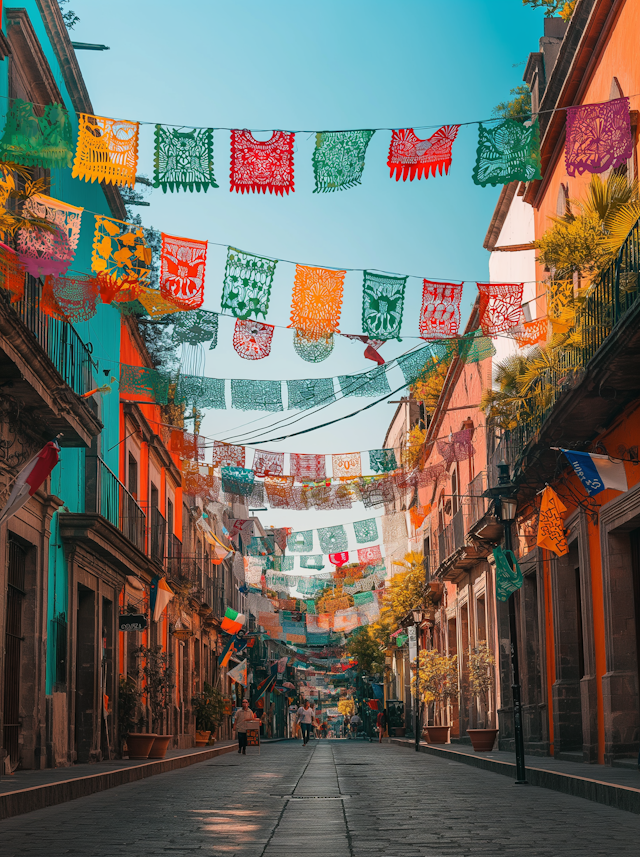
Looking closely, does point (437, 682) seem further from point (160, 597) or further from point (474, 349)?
point (474, 349)

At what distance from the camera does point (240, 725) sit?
1039 inches

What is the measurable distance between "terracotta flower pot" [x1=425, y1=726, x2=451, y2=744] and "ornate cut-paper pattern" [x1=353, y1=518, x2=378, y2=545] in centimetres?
608

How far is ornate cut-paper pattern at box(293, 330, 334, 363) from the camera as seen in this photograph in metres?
13.7

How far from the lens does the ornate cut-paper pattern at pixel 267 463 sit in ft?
63.0

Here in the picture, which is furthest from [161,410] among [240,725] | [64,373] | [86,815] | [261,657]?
[261,657]

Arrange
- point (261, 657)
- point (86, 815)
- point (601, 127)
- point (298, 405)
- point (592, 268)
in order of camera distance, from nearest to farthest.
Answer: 1. point (86, 815)
2. point (601, 127)
3. point (592, 268)
4. point (298, 405)
5. point (261, 657)

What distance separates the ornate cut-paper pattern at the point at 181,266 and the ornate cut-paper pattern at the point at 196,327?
1.22 metres

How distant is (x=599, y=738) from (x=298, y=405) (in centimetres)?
641

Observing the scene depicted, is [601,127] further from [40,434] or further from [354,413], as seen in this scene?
[40,434]

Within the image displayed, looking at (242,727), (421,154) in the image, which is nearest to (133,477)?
(242,727)

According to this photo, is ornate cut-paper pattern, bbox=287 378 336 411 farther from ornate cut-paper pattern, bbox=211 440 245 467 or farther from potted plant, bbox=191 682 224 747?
potted plant, bbox=191 682 224 747

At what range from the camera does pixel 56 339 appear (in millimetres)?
13859

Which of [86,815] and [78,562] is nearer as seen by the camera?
[86,815]

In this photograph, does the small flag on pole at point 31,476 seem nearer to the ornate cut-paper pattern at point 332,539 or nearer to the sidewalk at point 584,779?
the sidewalk at point 584,779
